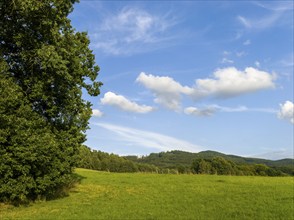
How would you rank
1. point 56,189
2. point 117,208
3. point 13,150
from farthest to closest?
point 56,189
point 117,208
point 13,150

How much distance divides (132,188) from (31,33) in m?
18.2

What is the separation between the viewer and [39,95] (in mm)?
23859

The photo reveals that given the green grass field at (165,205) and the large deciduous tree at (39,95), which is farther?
the large deciduous tree at (39,95)

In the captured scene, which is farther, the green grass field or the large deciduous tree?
the large deciduous tree

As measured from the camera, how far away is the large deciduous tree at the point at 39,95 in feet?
71.4

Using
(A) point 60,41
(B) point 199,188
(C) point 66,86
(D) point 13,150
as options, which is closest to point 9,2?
(A) point 60,41

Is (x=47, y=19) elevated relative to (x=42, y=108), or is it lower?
elevated

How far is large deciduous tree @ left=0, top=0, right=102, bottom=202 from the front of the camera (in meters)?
21.8

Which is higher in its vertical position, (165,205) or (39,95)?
(39,95)

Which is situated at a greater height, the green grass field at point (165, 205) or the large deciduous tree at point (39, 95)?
the large deciduous tree at point (39, 95)

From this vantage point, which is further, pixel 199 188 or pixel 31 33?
pixel 199 188

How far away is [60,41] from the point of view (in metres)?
24.7

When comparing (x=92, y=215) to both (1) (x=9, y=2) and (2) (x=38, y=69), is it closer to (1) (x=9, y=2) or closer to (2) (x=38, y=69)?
(2) (x=38, y=69)

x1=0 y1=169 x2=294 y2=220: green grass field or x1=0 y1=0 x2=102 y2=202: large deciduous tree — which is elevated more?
x1=0 y1=0 x2=102 y2=202: large deciduous tree
